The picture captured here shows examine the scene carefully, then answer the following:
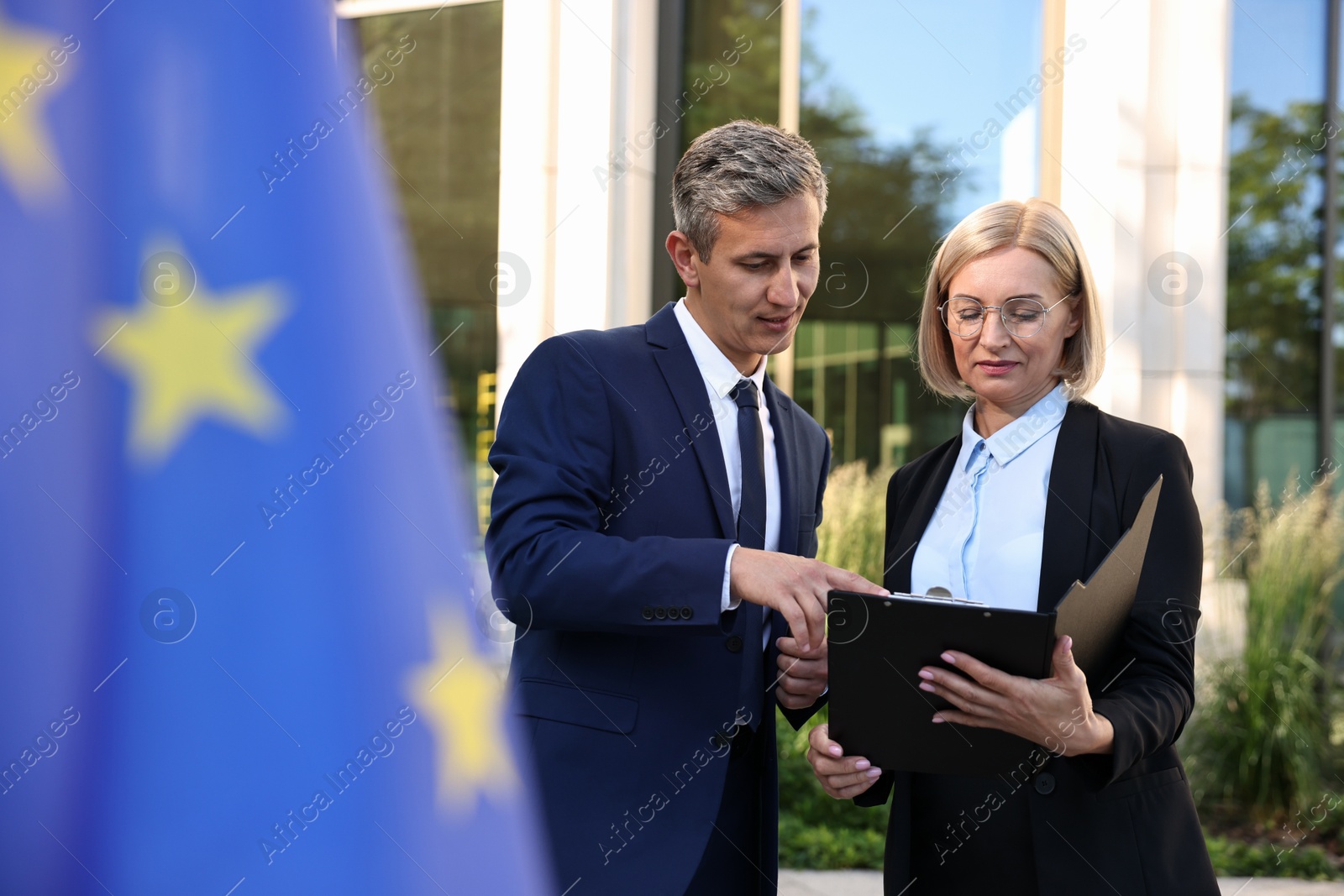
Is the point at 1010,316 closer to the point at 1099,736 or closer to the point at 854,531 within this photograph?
the point at 1099,736

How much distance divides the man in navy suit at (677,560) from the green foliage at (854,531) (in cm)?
352

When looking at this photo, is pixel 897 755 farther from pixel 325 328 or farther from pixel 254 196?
pixel 254 196

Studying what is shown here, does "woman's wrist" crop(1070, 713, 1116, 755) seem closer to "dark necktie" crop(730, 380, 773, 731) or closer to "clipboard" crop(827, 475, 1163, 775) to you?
"clipboard" crop(827, 475, 1163, 775)

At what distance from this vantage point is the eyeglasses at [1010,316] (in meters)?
2.11

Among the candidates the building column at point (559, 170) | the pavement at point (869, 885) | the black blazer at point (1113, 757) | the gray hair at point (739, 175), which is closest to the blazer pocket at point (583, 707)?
the black blazer at point (1113, 757)

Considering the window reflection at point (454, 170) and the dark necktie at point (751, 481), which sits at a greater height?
the window reflection at point (454, 170)

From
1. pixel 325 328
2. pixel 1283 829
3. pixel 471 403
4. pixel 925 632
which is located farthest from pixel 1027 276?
pixel 471 403

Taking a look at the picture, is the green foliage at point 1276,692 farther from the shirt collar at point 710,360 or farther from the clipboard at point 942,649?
the shirt collar at point 710,360

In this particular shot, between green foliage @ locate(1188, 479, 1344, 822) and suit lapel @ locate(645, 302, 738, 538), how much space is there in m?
4.41

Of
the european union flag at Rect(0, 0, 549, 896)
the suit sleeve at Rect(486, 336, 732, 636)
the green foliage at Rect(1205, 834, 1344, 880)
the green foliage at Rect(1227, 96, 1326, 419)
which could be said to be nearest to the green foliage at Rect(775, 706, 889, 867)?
the green foliage at Rect(1205, 834, 1344, 880)

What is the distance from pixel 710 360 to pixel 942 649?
31.6 inches

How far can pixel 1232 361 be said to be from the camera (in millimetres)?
7047

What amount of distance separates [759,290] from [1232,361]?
6077mm

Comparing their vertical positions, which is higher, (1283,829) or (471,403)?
(471,403)
